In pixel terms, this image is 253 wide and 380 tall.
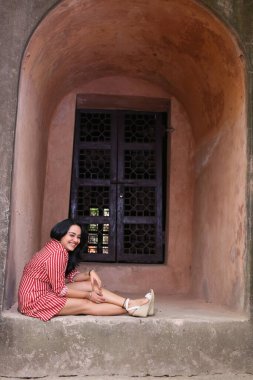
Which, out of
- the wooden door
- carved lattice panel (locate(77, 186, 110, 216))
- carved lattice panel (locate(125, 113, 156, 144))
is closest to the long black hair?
the wooden door

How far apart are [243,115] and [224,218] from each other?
1018 mm

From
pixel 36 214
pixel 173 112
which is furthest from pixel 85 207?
pixel 173 112

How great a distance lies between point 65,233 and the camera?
4.00 metres

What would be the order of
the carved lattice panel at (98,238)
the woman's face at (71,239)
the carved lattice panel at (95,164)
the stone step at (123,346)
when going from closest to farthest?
1. the stone step at (123,346)
2. the woman's face at (71,239)
3. the carved lattice panel at (98,238)
4. the carved lattice panel at (95,164)

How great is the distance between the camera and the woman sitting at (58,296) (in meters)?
3.67

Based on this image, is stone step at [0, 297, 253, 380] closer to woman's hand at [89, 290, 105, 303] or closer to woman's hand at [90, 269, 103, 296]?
woman's hand at [89, 290, 105, 303]

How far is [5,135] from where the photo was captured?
12.4 ft

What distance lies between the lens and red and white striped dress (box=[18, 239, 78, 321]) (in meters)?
3.66

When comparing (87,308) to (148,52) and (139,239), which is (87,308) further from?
(148,52)

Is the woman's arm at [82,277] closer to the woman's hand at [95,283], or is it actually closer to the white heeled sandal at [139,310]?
the woman's hand at [95,283]

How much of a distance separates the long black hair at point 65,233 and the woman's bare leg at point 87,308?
50 centimetres

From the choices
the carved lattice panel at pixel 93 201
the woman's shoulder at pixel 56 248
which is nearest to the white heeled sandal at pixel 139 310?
the woman's shoulder at pixel 56 248

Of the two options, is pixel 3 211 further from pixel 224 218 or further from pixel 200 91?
pixel 200 91

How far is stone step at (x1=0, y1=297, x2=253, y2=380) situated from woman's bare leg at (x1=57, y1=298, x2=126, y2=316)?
7 centimetres
